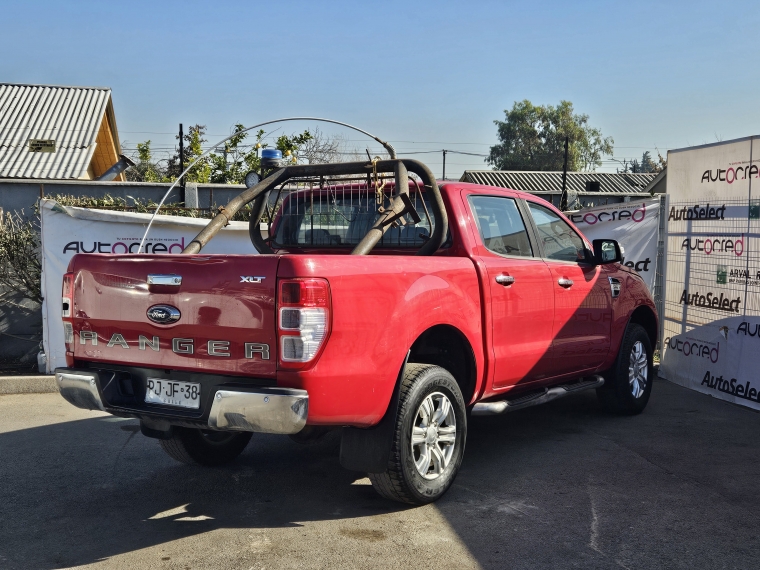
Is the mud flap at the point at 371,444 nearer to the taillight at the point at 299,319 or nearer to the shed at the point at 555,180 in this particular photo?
the taillight at the point at 299,319

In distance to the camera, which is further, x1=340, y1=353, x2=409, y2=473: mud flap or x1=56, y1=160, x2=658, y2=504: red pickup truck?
x1=340, y1=353, x2=409, y2=473: mud flap

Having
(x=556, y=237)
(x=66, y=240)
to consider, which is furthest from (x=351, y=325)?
(x=66, y=240)

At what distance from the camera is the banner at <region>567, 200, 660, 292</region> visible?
31.5 feet

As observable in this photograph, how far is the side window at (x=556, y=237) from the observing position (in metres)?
6.10

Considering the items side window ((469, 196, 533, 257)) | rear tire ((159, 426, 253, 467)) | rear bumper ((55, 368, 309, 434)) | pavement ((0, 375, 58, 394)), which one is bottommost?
pavement ((0, 375, 58, 394))

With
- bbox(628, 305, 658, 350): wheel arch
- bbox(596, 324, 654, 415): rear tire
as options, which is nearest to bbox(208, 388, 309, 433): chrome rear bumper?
bbox(596, 324, 654, 415): rear tire

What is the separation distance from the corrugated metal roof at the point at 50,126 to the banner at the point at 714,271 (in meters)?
18.1

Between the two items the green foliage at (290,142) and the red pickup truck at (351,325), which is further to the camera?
the green foliage at (290,142)

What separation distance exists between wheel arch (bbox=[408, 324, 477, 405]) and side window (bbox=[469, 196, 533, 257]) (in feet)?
2.56

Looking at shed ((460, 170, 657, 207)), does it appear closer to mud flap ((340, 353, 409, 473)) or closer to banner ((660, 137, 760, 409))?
banner ((660, 137, 760, 409))

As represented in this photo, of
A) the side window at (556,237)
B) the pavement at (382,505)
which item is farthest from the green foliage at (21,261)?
the side window at (556,237)

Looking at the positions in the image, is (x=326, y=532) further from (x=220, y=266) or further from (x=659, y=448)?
(x=659, y=448)

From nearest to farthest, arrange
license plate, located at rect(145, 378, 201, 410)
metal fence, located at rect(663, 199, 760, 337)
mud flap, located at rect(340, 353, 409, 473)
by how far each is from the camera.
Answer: license plate, located at rect(145, 378, 201, 410) → mud flap, located at rect(340, 353, 409, 473) → metal fence, located at rect(663, 199, 760, 337)

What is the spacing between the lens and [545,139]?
78250 millimetres
